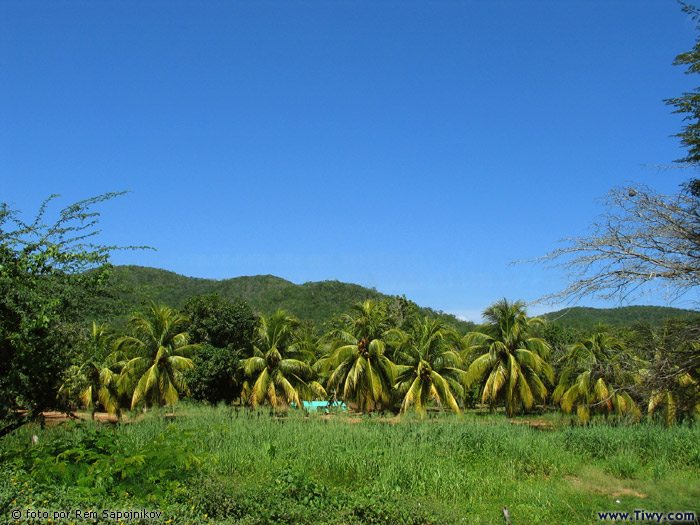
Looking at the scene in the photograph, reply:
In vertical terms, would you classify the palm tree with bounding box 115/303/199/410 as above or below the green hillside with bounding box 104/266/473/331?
below

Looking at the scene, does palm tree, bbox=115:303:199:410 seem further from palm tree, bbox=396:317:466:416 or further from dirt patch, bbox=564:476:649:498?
dirt patch, bbox=564:476:649:498

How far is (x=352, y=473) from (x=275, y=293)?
80.2 metres

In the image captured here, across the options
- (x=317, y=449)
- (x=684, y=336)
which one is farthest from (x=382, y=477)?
(x=684, y=336)

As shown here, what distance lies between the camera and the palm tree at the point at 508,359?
81.7 ft

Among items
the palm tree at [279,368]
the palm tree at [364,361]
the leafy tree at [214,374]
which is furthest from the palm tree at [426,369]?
the leafy tree at [214,374]

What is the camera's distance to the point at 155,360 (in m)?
24.9

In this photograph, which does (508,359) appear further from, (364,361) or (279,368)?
(279,368)

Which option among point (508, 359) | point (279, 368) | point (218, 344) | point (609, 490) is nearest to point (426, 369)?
point (508, 359)

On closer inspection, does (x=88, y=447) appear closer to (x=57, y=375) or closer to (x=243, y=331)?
(x=57, y=375)

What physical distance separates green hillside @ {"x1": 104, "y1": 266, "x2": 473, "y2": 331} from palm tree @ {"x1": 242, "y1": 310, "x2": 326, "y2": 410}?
35.3 metres

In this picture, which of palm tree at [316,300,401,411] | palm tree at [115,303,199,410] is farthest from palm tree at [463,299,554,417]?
palm tree at [115,303,199,410]

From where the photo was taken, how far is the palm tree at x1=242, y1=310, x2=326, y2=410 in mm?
26188

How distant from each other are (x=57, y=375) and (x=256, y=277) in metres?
98.2

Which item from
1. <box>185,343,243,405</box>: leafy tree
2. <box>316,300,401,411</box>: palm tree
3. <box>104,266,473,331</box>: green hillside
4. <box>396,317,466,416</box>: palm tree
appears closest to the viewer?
<box>316,300,401,411</box>: palm tree
